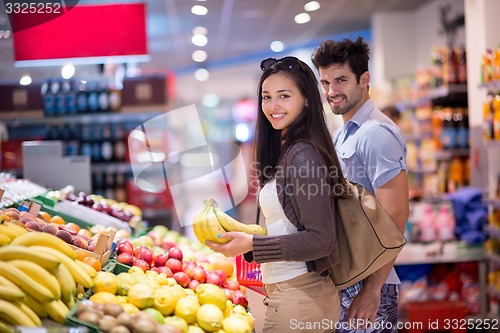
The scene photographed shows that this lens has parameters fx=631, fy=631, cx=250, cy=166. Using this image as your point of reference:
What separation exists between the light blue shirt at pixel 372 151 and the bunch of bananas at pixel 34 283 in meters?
1.41

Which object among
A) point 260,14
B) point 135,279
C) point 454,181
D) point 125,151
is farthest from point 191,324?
point 260,14

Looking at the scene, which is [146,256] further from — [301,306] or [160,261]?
[301,306]

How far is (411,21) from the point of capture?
983cm

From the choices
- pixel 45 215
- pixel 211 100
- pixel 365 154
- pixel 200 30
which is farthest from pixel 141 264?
pixel 211 100

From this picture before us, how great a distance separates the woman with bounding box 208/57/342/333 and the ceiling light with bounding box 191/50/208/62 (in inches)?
519

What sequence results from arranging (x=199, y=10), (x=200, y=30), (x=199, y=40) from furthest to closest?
(x=199, y=40) → (x=200, y=30) → (x=199, y=10)

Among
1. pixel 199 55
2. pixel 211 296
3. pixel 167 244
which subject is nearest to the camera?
pixel 211 296

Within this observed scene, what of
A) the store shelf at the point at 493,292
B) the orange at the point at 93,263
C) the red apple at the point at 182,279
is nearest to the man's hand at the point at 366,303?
the red apple at the point at 182,279

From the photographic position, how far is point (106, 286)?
2609mm

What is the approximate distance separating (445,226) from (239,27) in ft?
21.9

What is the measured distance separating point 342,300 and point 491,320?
3098mm

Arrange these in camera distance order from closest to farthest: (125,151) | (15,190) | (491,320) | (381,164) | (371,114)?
(381,164)
(371,114)
(15,190)
(491,320)
(125,151)

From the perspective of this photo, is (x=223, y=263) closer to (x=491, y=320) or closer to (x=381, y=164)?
(x=381, y=164)

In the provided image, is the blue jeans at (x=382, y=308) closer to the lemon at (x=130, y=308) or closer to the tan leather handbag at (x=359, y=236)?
the tan leather handbag at (x=359, y=236)
